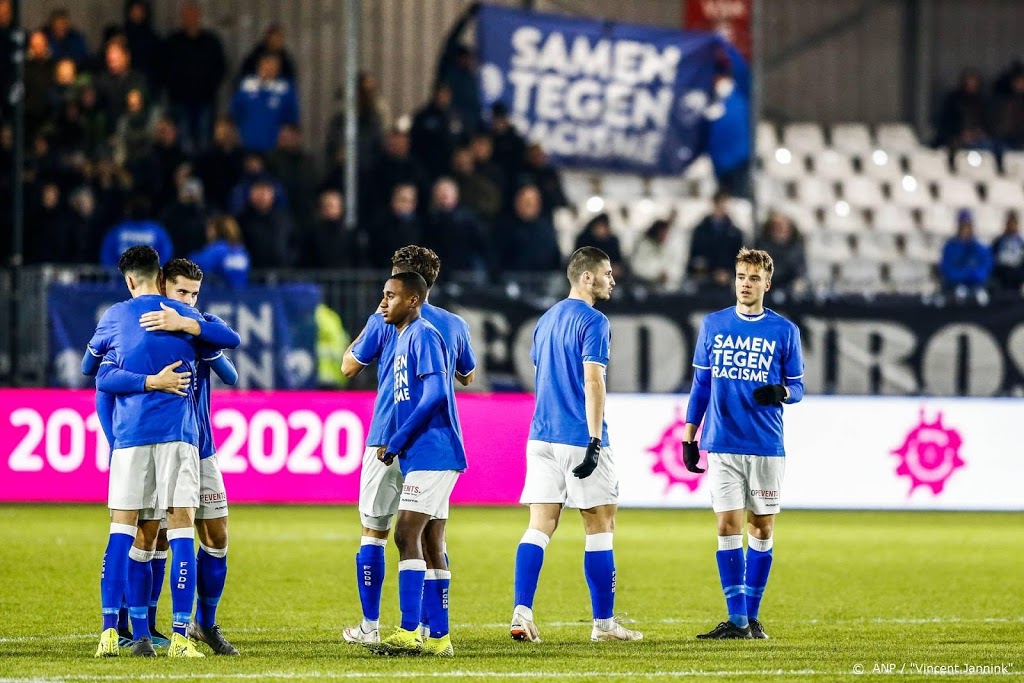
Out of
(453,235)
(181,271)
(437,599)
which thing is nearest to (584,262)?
(437,599)

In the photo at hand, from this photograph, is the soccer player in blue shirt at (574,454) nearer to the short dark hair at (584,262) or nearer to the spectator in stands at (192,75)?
the short dark hair at (584,262)

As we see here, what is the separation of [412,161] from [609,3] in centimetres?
818

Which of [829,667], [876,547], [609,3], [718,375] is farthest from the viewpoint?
[609,3]

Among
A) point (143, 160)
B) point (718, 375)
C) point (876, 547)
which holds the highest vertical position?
point (143, 160)

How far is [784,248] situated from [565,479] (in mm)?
11803

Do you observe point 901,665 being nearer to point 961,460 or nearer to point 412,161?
point 961,460

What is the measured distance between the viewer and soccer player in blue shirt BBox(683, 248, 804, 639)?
10039 millimetres

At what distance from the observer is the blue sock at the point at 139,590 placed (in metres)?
8.91

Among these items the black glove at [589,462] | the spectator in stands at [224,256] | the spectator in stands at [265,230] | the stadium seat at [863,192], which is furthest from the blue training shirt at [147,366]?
the stadium seat at [863,192]

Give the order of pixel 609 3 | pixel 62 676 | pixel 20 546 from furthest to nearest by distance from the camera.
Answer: pixel 609 3, pixel 20 546, pixel 62 676

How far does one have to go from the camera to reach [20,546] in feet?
46.4

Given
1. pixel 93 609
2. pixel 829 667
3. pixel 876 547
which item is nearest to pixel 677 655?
pixel 829 667

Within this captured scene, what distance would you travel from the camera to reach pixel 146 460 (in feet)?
29.3

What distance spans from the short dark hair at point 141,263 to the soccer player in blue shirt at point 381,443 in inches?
42.6
